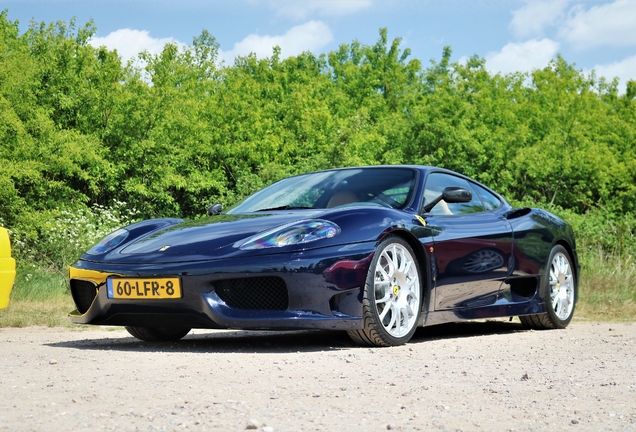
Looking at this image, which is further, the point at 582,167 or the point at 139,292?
the point at 582,167

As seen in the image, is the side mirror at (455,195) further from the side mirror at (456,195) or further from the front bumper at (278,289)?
the front bumper at (278,289)

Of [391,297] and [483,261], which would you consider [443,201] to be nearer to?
[483,261]

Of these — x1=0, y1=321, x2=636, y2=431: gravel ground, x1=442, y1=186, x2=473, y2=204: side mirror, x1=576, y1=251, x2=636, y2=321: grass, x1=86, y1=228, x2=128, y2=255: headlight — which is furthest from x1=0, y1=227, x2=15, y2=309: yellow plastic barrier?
x1=576, y1=251, x2=636, y2=321: grass

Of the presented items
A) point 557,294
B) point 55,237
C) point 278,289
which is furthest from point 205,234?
point 55,237

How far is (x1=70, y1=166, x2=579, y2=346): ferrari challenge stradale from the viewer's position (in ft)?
18.3

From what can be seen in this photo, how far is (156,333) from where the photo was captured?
6797mm

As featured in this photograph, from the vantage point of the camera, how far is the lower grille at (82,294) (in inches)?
245

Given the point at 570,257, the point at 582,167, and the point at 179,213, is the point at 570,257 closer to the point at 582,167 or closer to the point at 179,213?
the point at 179,213

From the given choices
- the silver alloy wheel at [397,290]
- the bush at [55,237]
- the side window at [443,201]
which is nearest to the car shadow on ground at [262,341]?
the silver alloy wheel at [397,290]

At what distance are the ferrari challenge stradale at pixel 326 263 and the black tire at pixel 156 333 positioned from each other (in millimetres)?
11

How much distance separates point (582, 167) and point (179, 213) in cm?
2120

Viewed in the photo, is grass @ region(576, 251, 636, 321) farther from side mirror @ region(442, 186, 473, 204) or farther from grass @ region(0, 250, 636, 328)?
side mirror @ region(442, 186, 473, 204)

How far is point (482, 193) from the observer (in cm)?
776

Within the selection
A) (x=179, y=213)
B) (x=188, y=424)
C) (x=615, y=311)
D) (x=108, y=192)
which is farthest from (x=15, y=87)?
(x=188, y=424)
